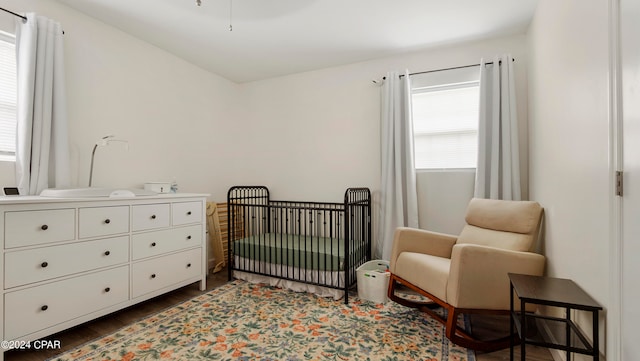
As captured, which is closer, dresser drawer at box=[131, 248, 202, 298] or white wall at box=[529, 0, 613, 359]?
white wall at box=[529, 0, 613, 359]

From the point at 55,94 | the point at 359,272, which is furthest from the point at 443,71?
the point at 55,94

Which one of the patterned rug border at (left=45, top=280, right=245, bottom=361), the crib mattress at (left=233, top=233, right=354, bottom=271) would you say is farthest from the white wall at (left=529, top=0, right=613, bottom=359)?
the patterned rug border at (left=45, top=280, right=245, bottom=361)

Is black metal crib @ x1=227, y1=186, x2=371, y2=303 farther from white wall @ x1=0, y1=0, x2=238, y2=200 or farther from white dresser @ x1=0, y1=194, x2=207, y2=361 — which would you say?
white wall @ x1=0, y1=0, x2=238, y2=200

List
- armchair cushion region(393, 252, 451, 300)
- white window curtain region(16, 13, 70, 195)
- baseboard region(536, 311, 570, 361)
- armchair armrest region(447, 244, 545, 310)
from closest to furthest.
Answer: baseboard region(536, 311, 570, 361), armchair armrest region(447, 244, 545, 310), armchair cushion region(393, 252, 451, 300), white window curtain region(16, 13, 70, 195)

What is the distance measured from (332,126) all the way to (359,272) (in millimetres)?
1691

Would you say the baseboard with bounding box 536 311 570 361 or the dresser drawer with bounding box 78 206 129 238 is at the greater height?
the dresser drawer with bounding box 78 206 129 238

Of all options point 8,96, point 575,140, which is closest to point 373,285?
point 575,140

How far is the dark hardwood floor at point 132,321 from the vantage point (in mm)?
1676

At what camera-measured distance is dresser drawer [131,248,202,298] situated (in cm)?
218

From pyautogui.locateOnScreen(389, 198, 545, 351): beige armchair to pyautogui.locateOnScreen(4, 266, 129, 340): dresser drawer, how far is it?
2.08 m

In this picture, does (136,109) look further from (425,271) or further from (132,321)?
(425,271)

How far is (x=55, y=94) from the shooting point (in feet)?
6.79

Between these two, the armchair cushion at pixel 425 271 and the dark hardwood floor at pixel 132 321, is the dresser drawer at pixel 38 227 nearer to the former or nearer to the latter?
the dark hardwood floor at pixel 132 321

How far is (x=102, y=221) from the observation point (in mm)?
1954
